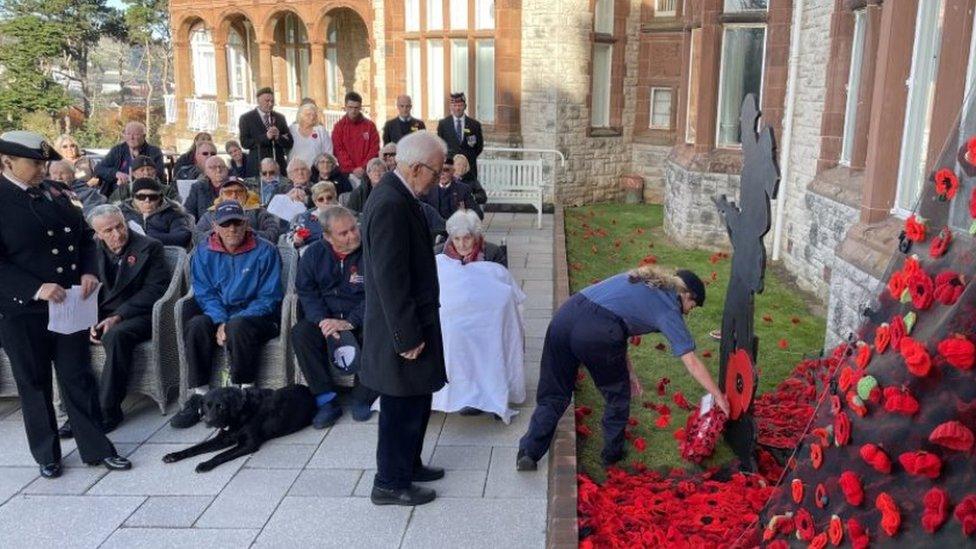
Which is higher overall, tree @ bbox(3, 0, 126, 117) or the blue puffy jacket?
tree @ bbox(3, 0, 126, 117)

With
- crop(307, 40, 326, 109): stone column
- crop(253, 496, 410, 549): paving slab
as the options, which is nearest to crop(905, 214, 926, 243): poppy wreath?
crop(253, 496, 410, 549): paving slab

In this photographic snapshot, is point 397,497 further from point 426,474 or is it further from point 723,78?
point 723,78

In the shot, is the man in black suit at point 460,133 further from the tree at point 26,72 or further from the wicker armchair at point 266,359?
the tree at point 26,72

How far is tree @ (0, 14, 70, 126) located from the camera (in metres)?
26.6

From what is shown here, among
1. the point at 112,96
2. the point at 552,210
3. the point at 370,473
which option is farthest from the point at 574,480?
the point at 112,96

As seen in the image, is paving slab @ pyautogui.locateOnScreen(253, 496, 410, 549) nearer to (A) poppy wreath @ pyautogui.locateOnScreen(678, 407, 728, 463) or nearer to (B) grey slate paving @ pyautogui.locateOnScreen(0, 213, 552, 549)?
(B) grey slate paving @ pyautogui.locateOnScreen(0, 213, 552, 549)

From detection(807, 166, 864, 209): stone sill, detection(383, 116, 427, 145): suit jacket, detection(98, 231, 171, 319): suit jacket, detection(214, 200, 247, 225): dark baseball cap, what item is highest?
detection(383, 116, 427, 145): suit jacket

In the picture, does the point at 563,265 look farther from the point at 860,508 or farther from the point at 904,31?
the point at 860,508

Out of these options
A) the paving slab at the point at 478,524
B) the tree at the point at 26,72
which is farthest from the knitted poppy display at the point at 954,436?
the tree at the point at 26,72

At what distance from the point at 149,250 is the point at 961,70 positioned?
5.57 metres

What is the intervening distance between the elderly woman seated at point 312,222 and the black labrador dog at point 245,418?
181 centimetres

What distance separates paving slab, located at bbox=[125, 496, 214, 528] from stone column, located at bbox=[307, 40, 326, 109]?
54.5 feet

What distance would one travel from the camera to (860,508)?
2682 millimetres

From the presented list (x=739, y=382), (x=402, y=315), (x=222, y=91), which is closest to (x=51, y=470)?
(x=402, y=315)
